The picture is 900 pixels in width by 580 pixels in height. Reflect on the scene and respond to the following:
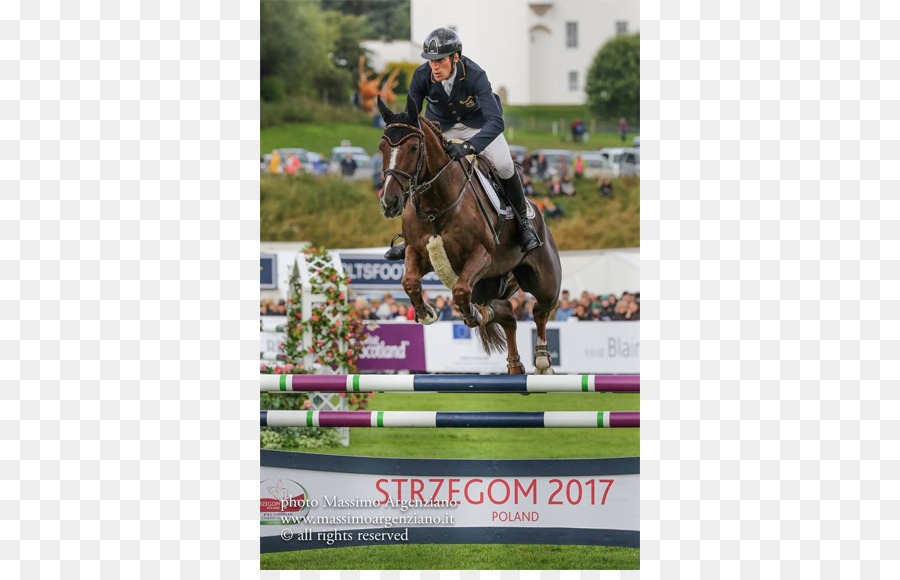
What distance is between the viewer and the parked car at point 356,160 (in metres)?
18.8

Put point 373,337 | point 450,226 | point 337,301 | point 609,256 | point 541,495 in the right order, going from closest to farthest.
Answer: point 450,226 < point 541,495 < point 337,301 < point 373,337 < point 609,256

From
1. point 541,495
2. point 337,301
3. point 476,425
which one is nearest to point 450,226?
point 476,425

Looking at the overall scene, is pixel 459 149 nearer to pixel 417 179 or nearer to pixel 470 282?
pixel 417 179

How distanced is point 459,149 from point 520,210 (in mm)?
730

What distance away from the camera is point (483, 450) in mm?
11031

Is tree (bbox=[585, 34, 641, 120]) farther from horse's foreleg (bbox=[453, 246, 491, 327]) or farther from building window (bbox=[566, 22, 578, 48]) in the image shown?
horse's foreleg (bbox=[453, 246, 491, 327])

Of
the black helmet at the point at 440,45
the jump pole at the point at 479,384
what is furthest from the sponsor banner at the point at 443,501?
the black helmet at the point at 440,45

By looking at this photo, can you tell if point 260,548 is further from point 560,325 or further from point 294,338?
point 560,325

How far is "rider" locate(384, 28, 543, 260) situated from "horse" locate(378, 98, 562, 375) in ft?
0.46

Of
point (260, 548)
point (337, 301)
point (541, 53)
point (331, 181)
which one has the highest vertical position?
point (541, 53)

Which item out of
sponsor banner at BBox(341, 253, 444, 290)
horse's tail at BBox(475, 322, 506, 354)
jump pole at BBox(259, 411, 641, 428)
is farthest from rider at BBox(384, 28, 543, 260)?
sponsor banner at BBox(341, 253, 444, 290)

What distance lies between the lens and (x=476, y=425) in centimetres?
599

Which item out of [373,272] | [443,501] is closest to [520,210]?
[443,501]

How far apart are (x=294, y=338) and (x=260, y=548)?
3986 mm
